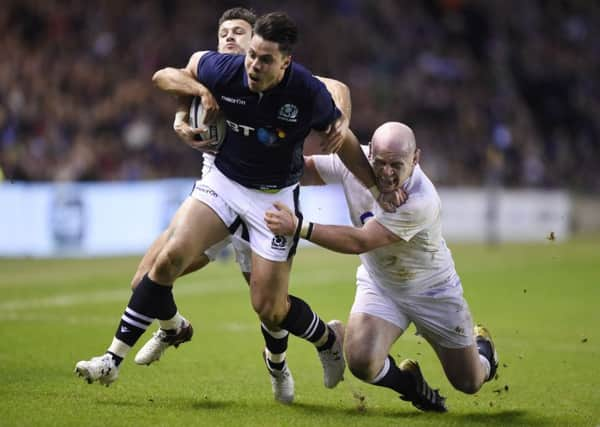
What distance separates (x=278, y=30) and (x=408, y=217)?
1.51 meters

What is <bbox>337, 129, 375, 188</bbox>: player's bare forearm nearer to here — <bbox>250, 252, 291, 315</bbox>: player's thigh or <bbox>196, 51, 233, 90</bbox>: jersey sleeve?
<bbox>250, 252, 291, 315</bbox>: player's thigh

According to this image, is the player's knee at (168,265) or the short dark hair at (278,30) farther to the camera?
the player's knee at (168,265)

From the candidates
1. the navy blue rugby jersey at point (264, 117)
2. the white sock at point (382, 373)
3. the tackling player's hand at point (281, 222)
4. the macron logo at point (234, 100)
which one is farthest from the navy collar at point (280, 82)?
the white sock at point (382, 373)

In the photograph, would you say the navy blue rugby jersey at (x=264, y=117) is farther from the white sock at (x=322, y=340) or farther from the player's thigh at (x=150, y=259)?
the white sock at (x=322, y=340)

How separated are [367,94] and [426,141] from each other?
6.97ft

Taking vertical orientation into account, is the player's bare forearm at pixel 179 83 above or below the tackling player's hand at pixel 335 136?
above

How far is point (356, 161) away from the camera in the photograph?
678 centimetres

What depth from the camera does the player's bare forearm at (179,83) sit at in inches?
268

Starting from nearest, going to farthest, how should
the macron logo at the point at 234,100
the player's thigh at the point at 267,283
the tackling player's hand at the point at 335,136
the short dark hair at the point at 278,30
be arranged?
the short dark hair at the point at 278,30
the tackling player's hand at the point at 335,136
the macron logo at the point at 234,100
the player's thigh at the point at 267,283

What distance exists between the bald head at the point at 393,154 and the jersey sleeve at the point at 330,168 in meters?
0.61

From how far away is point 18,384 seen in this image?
746 cm

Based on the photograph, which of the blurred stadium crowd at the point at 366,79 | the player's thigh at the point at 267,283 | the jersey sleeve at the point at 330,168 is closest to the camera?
the player's thigh at the point at 267,283

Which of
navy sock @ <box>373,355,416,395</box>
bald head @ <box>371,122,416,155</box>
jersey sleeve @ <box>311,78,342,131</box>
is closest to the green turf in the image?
navy sock @ <box>373,355,416,395</box>

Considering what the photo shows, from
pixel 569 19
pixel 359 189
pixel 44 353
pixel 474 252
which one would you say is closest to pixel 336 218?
pixel 474 252
